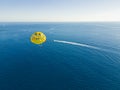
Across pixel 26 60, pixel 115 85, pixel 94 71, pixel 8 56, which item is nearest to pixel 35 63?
pixel 26 60

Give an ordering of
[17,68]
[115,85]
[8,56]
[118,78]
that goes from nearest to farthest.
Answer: [115,85], [118,78], [17,68], [8,56]

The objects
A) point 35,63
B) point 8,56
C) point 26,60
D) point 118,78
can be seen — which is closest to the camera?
point 118,78

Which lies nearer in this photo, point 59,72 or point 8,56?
point 59,72

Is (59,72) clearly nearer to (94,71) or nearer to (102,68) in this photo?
(94,71)

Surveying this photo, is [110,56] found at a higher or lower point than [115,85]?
higher

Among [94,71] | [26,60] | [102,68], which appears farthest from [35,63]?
[102,68]

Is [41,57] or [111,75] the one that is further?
[41,57]

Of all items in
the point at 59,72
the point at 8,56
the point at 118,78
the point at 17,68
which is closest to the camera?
the point at 118,78

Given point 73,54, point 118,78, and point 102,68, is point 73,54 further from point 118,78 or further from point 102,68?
point 118,78

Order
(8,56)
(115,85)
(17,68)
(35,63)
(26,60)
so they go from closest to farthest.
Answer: (115,85) < (17,68) < (35,63) < (26,60) < (8,56)
